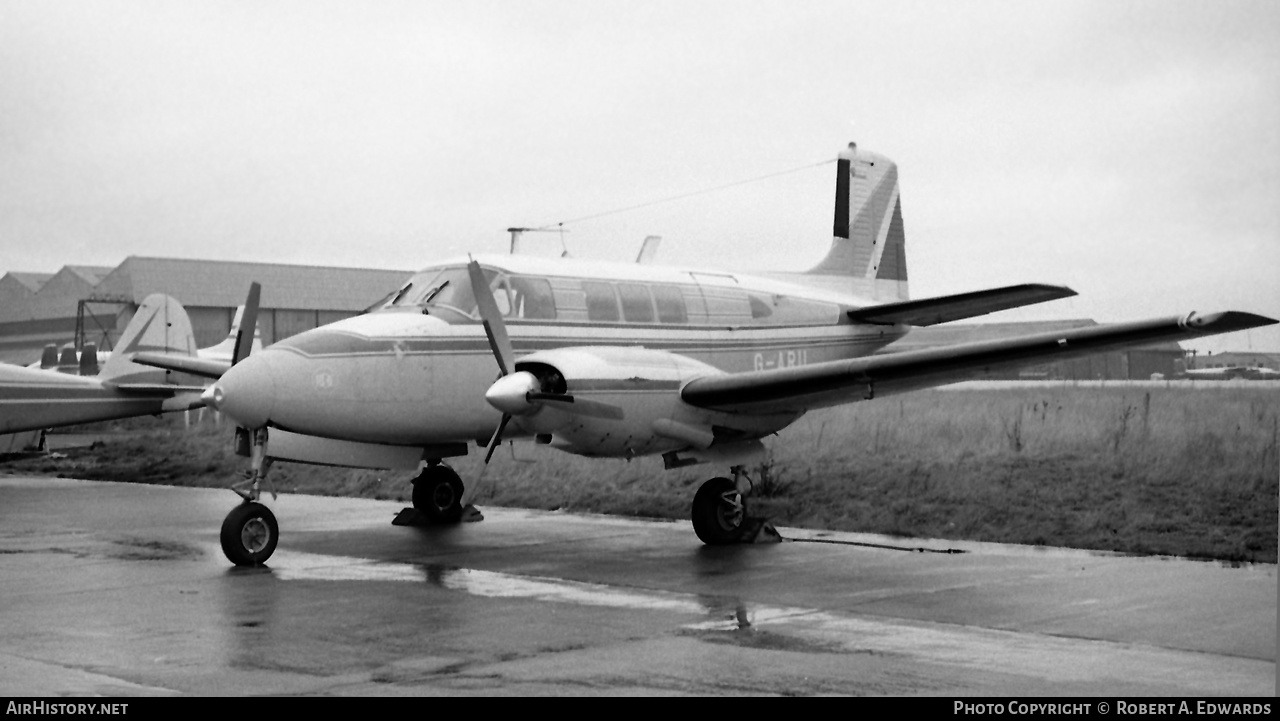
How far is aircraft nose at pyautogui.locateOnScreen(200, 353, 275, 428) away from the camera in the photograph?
12.9 metres

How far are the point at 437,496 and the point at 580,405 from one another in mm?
4788

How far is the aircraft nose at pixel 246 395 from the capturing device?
42.3 ft

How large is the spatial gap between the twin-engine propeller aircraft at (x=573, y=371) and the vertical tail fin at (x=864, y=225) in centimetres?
203

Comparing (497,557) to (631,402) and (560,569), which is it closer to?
(560,569)

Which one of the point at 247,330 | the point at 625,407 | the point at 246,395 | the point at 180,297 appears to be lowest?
the point at 625,407

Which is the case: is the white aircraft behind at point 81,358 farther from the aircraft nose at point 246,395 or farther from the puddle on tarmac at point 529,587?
the puddle on tarmac at point 529,587

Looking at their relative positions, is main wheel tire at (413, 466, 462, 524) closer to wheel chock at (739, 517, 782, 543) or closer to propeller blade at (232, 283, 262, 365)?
propeller blade at (232, 283, 262, 365)

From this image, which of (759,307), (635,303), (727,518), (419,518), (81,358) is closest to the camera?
(727,518)

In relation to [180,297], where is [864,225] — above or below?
below

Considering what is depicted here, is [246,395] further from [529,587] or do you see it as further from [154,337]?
[154,337]

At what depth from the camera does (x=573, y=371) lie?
13.1 meters

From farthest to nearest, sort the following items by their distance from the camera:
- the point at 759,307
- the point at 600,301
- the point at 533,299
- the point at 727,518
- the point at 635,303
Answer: the point at 759,307
the point at 635,303
the point at 600,301
the point at 533,299
the point at 727,518

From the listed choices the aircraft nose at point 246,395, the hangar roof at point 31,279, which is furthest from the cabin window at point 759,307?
the hangar roof at point 31,279

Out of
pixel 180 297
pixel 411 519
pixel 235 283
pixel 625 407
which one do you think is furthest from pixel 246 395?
pixel 235 283
